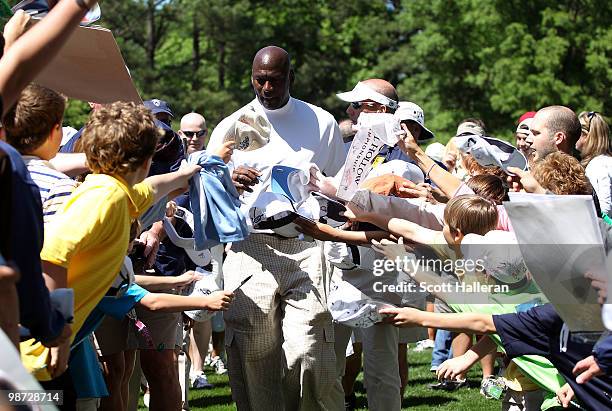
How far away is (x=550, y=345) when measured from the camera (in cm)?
478

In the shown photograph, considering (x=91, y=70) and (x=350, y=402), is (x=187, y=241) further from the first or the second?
(x=350, y=402)

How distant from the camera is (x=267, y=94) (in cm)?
679

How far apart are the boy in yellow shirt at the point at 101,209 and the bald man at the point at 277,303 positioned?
183 cm

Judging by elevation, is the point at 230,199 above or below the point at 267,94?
below

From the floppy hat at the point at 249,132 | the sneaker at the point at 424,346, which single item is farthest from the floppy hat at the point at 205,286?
the sneaker at the point at 424,346

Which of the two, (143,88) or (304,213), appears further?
(143,88)

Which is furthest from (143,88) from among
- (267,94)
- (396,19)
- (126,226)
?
(126,226)

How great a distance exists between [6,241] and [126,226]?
3.13 feet

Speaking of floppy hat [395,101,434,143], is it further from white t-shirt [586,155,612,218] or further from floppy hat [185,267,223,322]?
floppy hat [185,267,223,322]

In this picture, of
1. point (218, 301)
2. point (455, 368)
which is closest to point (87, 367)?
point (218, 301)

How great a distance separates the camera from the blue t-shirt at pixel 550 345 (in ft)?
15.3

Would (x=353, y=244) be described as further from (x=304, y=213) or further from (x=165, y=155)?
(x=165, y=155)

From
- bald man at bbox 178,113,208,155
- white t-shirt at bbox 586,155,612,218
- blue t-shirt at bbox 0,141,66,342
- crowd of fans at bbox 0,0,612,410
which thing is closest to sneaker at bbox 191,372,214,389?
crowd of fans at bbox 0,0,612,410

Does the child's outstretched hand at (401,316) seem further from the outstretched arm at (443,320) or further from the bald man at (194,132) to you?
the bald man at (194,132)
